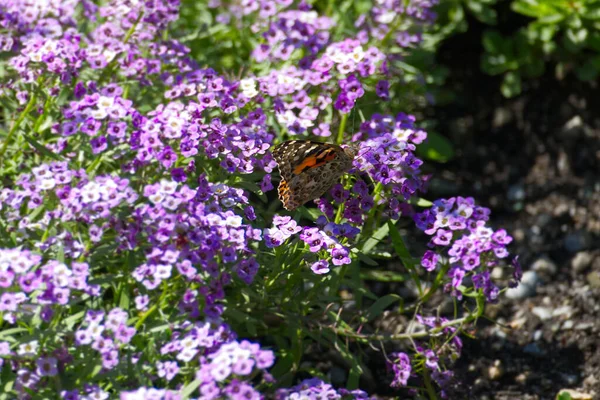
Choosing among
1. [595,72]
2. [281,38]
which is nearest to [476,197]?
[595,72]

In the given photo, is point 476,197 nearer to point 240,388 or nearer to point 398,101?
point 398,101

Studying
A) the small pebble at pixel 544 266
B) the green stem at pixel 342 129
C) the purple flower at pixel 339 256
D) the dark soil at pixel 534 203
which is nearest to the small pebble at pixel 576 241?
the dark soil at pixel 534 203

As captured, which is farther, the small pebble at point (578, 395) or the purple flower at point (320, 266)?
the small pebble at point (578, 395)

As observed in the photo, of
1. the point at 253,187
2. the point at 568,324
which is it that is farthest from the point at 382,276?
the point at 253,187

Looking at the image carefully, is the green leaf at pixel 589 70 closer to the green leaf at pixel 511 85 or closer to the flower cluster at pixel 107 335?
the green leaf at pixel 511 85

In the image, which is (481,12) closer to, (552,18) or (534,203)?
(552,18)
